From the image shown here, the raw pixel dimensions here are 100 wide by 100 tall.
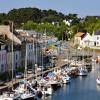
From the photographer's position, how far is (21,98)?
3928 cm

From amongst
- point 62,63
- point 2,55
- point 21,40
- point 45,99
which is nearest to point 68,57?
point 62,63

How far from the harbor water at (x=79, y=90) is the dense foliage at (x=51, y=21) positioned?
22.1 m

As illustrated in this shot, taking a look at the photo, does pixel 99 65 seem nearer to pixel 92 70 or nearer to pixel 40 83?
pixel 92 70

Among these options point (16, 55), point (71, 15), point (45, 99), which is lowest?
point (45, 99)

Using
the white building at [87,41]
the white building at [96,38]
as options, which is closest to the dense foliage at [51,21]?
the white building at [96,38]

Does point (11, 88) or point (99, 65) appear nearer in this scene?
point (11, 88)

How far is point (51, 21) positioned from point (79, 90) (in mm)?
88585

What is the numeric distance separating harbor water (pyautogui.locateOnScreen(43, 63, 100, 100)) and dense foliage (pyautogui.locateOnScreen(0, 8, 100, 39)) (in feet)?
72.7

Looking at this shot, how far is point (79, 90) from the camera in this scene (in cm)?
4900

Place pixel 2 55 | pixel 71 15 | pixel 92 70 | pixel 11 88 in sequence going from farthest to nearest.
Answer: pixel 71 15 < pixel 92 70 < pixel 2 55 < pixel 11 88

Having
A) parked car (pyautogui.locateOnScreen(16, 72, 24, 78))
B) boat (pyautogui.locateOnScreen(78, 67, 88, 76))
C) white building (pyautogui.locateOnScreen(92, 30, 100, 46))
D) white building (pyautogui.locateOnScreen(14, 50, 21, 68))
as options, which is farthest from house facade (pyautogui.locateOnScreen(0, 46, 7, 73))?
white building (pyautogui.locateOnScreen(92, 30, 100, 46))

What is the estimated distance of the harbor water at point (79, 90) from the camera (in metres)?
44.8

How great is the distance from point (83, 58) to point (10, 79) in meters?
26.7

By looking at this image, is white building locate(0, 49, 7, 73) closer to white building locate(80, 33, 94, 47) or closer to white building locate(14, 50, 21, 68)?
white building locate(14, 50, 21, 68)
